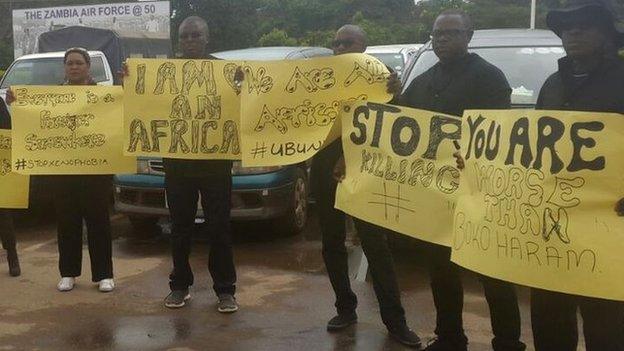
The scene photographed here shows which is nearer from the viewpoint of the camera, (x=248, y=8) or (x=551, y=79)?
(x=551, y=79)

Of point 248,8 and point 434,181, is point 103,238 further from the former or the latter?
point 248,8

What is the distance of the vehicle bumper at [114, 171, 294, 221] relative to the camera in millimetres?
7035

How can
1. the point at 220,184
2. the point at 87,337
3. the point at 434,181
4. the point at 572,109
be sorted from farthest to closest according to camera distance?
the point at 220,184 → the point at 87,337 → the point at 434,181 → the point at 572,109

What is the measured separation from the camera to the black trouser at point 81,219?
5.56m

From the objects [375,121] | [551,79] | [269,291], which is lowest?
[269,291]

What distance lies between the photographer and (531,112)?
3.21m

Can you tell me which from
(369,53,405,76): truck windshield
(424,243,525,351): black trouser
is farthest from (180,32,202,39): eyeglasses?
(369,53,405,76): truck windshield

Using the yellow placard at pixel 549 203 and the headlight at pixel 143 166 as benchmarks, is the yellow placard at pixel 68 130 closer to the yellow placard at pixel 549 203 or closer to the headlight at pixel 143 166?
the headlight at pixel 143 166

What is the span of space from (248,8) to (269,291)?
37.2 meters

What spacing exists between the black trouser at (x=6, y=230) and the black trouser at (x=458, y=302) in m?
3.59

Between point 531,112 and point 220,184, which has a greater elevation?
point 531,112

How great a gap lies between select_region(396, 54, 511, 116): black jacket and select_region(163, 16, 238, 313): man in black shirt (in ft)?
5.19

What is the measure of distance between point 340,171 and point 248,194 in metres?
2.73

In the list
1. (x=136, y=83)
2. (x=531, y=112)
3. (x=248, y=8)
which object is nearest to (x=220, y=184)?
(x=136, y=83)
